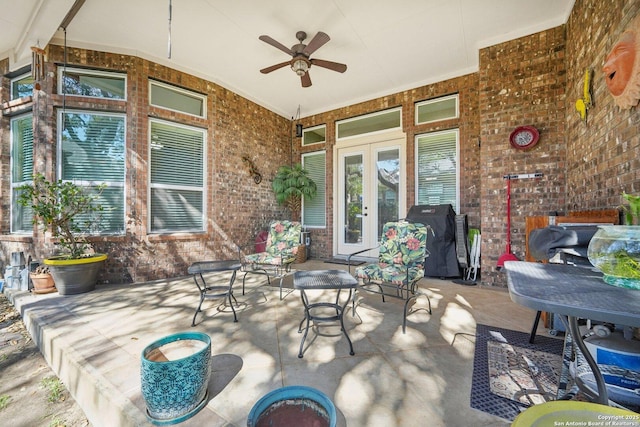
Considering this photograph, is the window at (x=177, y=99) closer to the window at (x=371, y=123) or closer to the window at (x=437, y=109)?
the window at (x=371, y=123)

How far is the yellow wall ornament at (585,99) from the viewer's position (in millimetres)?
2572

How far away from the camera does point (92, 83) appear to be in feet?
12.9

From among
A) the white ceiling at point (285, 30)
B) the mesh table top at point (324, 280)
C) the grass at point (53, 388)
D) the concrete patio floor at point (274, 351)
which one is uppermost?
the white ceiling at point (285, 30)

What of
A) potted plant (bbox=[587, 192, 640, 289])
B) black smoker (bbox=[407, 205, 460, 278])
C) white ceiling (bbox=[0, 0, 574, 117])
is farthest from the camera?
black smoker (bbox=[407, 205, 460, 278])

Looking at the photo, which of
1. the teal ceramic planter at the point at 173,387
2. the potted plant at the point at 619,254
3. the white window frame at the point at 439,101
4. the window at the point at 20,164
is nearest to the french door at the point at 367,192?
the white window frame at the point at 439,101

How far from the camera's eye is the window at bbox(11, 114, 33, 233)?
4.07 m

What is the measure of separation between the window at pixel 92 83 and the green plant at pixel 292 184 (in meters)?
3.04

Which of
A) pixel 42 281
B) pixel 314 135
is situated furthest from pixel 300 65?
pixel 42 281

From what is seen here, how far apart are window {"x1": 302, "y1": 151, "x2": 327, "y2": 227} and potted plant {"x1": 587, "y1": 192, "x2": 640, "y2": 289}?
16.9 ft

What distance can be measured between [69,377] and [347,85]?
5.42 m

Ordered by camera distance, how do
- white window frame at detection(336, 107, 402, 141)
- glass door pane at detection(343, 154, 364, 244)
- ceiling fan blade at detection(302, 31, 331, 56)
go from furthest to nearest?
1. glass door pane at detection(343, 154, 364, 244)
2. white window frame at detection(336, 107, 402, 141)
3. ceiling fan blade at detection(302, 31, 331, 56)

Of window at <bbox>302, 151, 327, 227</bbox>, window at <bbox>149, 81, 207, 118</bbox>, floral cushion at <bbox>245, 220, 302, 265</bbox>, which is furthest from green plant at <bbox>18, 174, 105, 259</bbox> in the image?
window at <bbox>302, 151, 327, 227</bbox>

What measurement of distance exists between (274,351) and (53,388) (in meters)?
1.54

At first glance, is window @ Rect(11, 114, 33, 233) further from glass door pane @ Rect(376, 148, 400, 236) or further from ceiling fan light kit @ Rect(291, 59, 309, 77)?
glass door pane @ Rect(376, 148, 400, 236)
